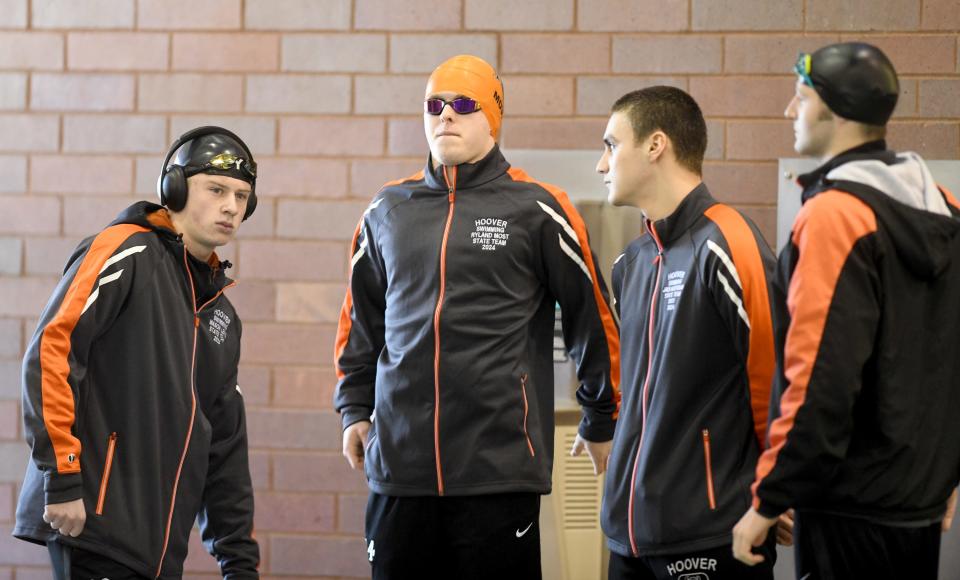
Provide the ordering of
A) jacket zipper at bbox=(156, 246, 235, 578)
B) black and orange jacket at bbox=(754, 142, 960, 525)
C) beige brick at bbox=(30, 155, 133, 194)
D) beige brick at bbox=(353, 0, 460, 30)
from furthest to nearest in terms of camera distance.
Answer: beige brick at bbox=(30, 155, 133, 194), beige brick at bbox=(353, 0, 460, 30), jacket zipper at bbox=(156, 246, 235, 578), black and orange jacket at bbox=(754, 142, 960, 525)

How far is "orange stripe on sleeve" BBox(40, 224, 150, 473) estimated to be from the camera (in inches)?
84.5

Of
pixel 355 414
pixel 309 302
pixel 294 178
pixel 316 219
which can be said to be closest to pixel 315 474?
pixel 309 302

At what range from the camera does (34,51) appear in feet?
13.3

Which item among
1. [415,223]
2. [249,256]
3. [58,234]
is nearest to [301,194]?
[249,256]

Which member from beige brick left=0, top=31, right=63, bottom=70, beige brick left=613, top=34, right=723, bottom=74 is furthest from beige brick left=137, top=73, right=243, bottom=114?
beige brick left=613, top=34, right=723, bottom=74

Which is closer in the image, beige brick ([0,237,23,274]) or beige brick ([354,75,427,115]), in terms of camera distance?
beige brick ([354,75,427,115])

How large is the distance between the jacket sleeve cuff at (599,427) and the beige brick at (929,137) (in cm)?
190

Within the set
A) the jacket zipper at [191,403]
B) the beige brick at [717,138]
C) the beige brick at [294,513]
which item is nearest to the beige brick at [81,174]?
the beige brick at [294,513]

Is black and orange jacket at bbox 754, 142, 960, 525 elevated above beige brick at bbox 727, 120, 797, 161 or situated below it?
below

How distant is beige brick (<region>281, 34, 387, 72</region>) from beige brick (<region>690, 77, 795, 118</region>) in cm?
119

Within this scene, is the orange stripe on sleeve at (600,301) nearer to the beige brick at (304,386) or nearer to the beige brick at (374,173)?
the beige brick at (374,173)

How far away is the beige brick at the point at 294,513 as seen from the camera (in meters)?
3.96

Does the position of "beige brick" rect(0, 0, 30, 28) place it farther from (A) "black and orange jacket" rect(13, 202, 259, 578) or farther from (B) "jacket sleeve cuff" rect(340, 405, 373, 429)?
(B) "jacket sleeve cuff" rect(340, 405, 373, 429)

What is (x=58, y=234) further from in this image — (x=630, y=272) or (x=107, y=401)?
(x=630, y=272)
